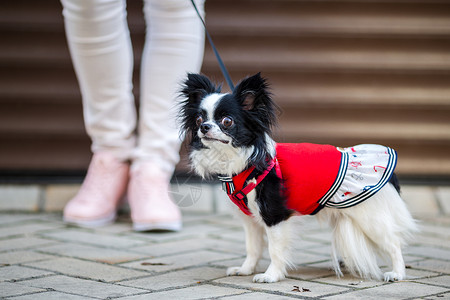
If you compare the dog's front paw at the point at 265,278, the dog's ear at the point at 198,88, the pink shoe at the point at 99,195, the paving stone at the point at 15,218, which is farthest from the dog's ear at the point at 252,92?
the paving stone at the point at 15,218

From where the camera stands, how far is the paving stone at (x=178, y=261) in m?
2.37

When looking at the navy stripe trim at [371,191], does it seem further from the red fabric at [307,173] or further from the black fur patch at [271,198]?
the black fur patch at [271,198]

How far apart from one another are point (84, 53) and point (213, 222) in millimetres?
1140

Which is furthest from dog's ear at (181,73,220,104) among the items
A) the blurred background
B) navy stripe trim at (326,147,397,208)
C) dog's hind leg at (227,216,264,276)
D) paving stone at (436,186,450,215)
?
paving stone at (436,186,450,215)

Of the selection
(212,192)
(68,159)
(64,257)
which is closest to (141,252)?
(64,257)

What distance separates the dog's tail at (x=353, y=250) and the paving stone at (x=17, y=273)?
1.06m

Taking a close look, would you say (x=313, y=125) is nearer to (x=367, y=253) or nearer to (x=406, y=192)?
(x=406, y=192)

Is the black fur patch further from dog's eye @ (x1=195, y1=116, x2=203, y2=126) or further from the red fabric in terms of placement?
dog's eye @ (x1=195, y1=116, x2=203, y2=126)

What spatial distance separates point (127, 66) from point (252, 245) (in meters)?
1.23

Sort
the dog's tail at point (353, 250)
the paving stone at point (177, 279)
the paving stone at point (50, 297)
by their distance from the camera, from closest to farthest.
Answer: the paving stone at point (50, 297), the paving stone at point (177, 279), the dog's tail at point (353, 250)

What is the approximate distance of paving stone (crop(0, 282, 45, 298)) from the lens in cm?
193

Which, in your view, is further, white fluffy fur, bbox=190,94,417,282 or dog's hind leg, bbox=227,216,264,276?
dog's hind leg, bbox=227,216,264,276

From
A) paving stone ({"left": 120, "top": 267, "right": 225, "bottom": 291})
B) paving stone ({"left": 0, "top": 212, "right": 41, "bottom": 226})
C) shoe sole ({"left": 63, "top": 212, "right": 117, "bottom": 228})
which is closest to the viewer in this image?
paving stone ({"left": 120, "top": 267, "right": 225, "bottom": 291})

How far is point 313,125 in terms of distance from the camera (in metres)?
3.86
